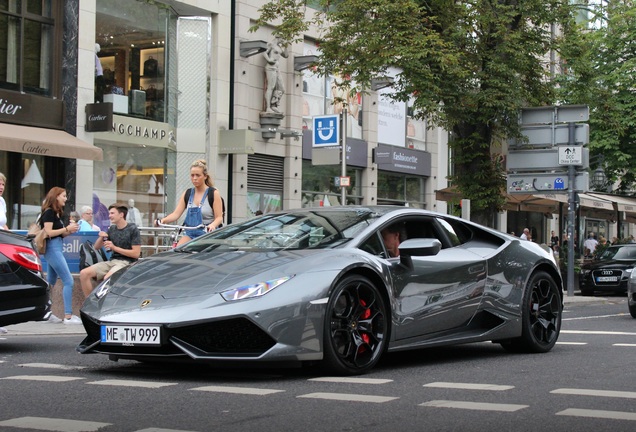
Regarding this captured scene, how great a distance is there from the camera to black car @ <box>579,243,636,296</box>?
89.8ft

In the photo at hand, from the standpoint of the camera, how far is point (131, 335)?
7.12 m

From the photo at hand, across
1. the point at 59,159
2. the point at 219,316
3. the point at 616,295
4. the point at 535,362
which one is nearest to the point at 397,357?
the point at 535,362

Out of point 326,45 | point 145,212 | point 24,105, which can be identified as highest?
point 326,45

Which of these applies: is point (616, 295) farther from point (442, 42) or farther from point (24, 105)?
point (24, 105)

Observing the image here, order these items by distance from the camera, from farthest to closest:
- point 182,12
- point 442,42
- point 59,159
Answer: point 182,12 < point 59,159 < point 442,42

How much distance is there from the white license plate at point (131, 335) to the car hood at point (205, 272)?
27 centimetres

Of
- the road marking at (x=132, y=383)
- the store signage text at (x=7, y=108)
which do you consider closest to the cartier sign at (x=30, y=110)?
the store signage text at (x=7, y=108)

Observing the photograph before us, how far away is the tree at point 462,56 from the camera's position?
77.2ft

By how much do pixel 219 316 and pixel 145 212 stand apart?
20.6 meters

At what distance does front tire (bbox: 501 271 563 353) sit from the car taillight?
13.7 ft

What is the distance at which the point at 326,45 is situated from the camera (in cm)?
2558

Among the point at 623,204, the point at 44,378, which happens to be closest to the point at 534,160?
the point at 623,204

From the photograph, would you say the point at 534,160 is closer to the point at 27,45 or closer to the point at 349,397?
the point at 27,45

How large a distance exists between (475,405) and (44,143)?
59.3 feet
